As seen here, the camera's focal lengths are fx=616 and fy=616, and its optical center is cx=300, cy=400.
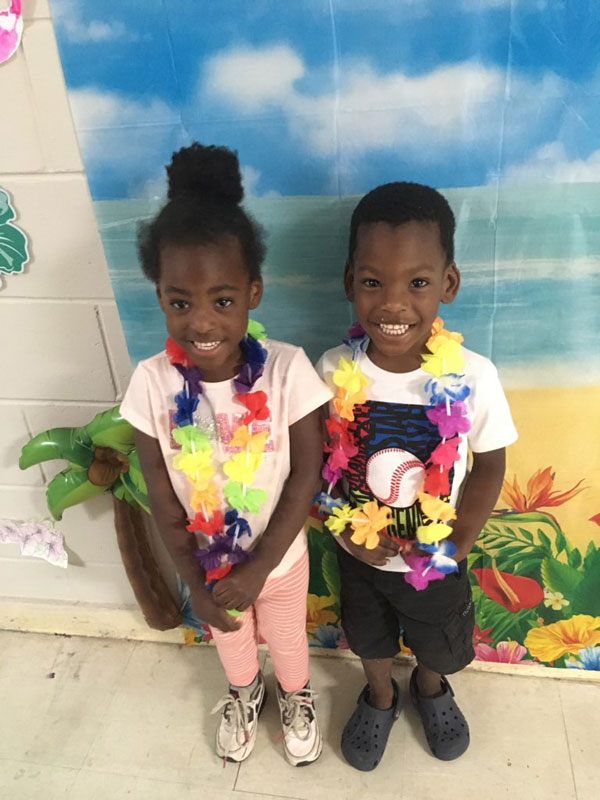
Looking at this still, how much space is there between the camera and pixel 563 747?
1.44 metres

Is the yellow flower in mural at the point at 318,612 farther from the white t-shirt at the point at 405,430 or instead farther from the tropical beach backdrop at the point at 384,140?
the tropical beach backdrop at the point at 384,140

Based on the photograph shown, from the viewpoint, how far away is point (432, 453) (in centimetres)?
114

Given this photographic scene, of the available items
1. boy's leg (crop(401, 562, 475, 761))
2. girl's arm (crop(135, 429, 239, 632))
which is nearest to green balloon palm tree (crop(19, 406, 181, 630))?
girl's arm (crop(135, 429, 239, 632))

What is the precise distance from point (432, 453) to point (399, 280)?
0.34 meters

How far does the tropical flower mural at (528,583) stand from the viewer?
1421mm

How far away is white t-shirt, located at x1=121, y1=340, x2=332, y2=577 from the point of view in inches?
45.1

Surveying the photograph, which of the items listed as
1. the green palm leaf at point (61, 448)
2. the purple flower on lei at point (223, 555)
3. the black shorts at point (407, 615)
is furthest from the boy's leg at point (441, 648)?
the green palm leaf at point (61, 448)

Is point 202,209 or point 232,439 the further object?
point 232,439

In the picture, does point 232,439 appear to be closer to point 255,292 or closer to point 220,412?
point 220,412

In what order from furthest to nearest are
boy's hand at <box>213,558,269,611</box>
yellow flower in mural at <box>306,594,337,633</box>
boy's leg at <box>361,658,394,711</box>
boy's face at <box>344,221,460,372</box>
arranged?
yellow flower in mural at <box>306,594,337,633</box>
boy's leg at <box>361,658,394,711</box>
boy's hand at <box>213,558,269,611</box>
boy's face at <box>344,221,460,372</box>

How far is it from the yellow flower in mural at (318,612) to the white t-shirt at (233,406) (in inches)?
20.0

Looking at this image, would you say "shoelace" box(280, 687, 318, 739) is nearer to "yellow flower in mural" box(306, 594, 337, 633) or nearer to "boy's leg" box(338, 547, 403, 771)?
"boy's leg" box(338, 547, 403, 771)

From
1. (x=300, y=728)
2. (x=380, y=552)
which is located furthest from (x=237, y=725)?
(x=380, y=552)

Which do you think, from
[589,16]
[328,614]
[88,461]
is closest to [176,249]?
[88,461]
